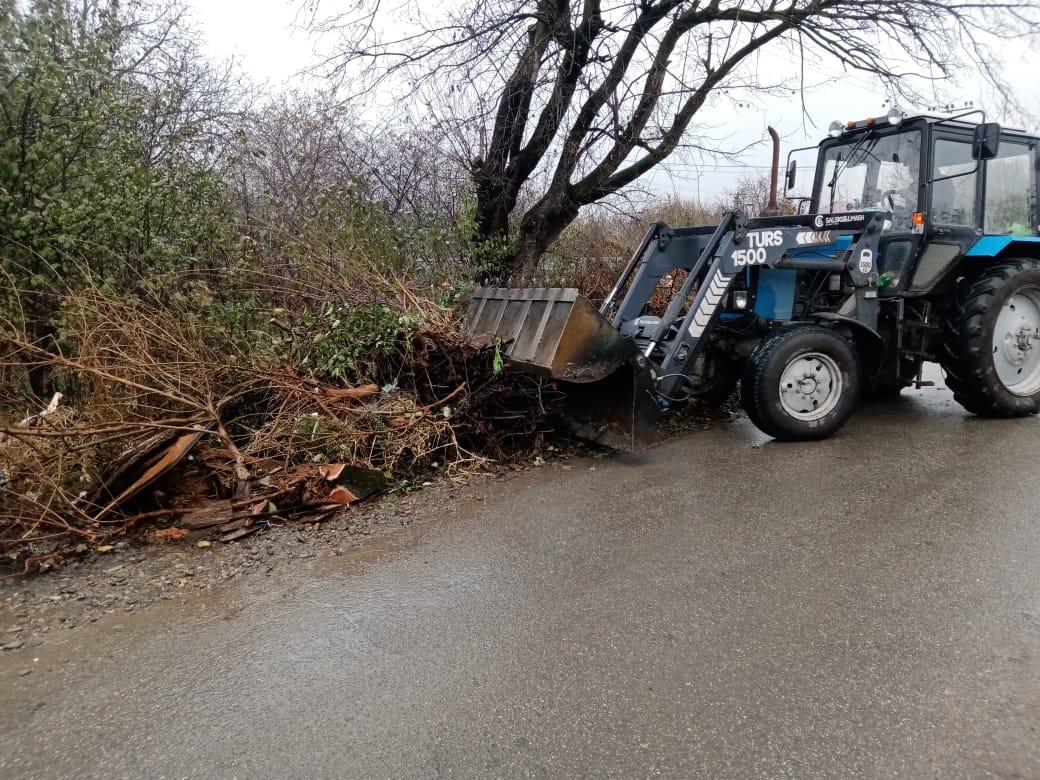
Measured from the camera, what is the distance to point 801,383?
19.0ft

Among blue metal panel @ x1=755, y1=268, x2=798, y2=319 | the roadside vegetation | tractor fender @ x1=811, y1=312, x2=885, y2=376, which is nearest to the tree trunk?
the roadside vegetation

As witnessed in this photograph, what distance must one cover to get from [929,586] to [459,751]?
2.38 metres

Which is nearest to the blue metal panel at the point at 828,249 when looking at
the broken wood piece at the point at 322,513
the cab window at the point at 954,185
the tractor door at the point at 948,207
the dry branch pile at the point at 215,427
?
the tractor door at the point at 948,207

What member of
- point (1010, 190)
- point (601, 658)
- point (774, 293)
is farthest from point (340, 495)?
point (1010, 190)

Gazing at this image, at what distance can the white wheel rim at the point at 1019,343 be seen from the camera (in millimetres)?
6484

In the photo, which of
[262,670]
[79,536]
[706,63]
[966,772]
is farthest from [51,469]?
[706,63]

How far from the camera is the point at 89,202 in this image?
5887 millimetres

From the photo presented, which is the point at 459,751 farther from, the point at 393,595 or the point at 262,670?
the point at 393,595

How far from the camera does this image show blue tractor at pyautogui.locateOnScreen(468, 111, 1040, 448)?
18.2 ft

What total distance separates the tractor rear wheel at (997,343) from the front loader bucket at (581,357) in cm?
307

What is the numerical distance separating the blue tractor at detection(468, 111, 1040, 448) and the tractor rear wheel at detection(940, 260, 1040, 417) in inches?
0.6

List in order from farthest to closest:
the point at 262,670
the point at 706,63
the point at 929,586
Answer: the point at 706,63 → the point at 929,586 → the point at 262,670

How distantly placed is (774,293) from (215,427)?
4.75 metres

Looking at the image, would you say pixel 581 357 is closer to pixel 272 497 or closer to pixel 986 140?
pixel 272 497
